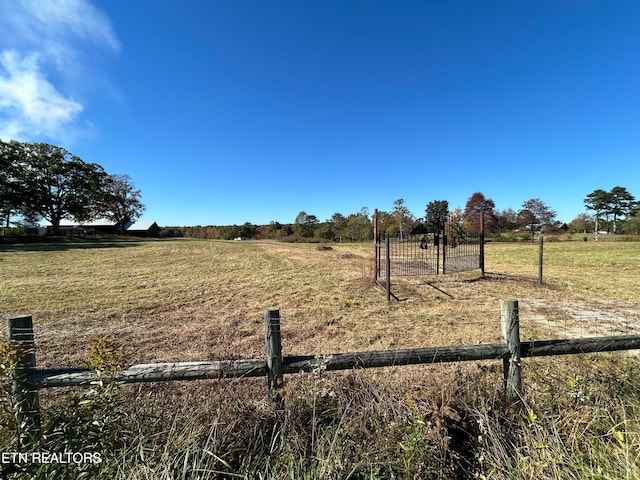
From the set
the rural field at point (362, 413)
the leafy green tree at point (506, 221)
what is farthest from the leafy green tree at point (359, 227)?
the rural field at point (362, 413)

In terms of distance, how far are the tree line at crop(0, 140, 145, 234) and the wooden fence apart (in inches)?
1564

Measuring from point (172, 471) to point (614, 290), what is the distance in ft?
32.8

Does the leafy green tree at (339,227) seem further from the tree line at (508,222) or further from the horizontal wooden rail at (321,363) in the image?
the horizontal wooden rail at (321,363)

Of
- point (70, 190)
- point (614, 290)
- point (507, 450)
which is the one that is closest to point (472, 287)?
point (614, 290)

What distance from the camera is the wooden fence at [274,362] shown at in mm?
1777

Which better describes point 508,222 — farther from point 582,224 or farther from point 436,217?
point 436,217

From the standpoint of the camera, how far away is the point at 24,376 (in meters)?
1.76

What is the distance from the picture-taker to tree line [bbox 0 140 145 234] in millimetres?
28531

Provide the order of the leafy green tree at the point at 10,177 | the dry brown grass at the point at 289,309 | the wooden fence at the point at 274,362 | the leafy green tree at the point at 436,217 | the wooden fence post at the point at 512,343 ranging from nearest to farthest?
the wooden fence at the point at 274,362 < the wooden fence post at the point at 512,343 < the dry brown grass at the point at 289,309 < the leafy green tree at the point at 436,217 < the leafy green tree at the point at 10,177

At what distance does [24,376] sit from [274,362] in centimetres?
163

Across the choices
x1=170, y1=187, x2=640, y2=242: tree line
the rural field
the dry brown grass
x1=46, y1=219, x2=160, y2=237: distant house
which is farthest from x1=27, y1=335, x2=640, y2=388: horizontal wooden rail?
x1=46, y1=219, x2=160, y2=237: distant house

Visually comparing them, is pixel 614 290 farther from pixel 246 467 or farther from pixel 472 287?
pixel 246 467

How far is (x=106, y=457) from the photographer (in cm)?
150

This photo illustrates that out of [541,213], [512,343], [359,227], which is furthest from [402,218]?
[541,213]
